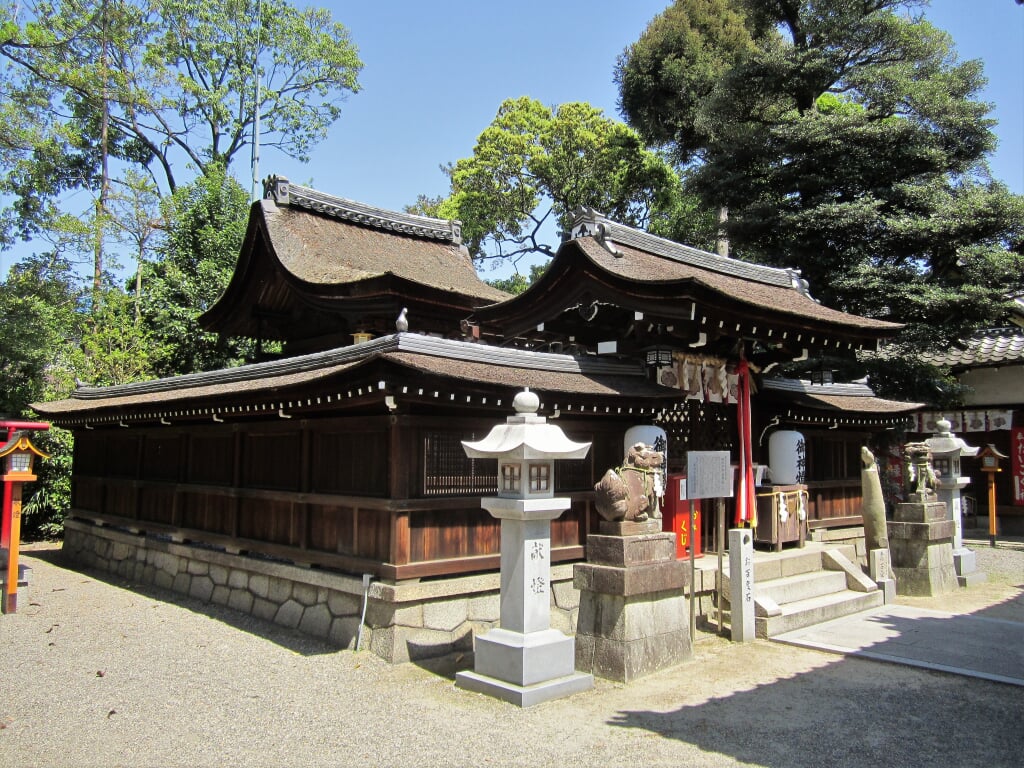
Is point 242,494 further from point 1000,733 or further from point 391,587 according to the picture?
point 1000,733

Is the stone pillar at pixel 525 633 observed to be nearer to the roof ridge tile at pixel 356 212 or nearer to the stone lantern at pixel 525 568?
the stone lantern at pixel 525 568

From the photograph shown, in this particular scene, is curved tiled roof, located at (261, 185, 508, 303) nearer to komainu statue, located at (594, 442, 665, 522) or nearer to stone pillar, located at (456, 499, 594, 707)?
komainu statue, located at (594, 442, 665, 522)

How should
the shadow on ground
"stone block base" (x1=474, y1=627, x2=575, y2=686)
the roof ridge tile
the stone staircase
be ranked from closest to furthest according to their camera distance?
the shadow on ground, "stone block base" (x1=474, y1=627, x2=575, y2=686), the stone staircase, the roof ridge tile

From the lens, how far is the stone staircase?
371 inches

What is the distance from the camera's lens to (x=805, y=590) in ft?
35.1

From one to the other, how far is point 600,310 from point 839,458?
20.4 feet

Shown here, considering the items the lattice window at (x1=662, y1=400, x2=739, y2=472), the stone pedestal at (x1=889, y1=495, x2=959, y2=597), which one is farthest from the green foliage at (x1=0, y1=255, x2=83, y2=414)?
the stone pedestal at (x1=889, y1=495, x2=959, y2=597)

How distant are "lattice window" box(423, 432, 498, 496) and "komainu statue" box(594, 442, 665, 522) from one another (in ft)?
6.16

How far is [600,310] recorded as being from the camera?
1124 cm

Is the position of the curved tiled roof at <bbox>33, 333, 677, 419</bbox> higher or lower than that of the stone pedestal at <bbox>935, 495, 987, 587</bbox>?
higher

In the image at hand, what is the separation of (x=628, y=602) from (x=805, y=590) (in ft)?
15.3

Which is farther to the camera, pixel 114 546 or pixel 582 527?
pixel 114 546

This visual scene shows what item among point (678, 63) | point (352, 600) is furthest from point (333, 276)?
point (678, 63)

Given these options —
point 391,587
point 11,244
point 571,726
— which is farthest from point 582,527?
point 11,244
